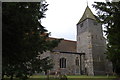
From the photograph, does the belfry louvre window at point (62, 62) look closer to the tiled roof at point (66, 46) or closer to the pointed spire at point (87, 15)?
the tiled roof at point (66, 46)

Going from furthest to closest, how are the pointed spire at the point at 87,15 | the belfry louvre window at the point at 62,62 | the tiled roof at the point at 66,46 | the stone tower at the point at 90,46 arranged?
the pointed spire at the point at 87,15, the tiled roof at the point at 66,46, the stone tower at the point at 90,46, the belfry louvre window at the point at 62,62

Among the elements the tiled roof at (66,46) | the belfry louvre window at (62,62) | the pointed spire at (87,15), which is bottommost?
the belfry louvre window at (62,62)

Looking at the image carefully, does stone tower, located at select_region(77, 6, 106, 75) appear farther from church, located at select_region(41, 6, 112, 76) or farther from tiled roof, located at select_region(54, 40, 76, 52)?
tiled roof, located at select_region(54, 40, 76, 52)

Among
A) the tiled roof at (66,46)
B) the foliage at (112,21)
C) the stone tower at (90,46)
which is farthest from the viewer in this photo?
the tiled roof at (66,46)

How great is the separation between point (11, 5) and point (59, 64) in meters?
32.8

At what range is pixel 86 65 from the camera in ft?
131

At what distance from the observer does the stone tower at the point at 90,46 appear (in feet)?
129

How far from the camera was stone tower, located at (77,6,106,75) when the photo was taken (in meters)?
39.3

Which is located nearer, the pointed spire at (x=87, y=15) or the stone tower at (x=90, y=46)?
the stone tower at (x=90, y=46)

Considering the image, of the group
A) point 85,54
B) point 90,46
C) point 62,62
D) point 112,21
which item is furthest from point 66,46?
point 112,21

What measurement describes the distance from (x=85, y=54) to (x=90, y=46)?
2384 millimetres

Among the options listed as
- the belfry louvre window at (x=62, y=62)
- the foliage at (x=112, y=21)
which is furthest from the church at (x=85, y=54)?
the foliage at (x=112, y=21)

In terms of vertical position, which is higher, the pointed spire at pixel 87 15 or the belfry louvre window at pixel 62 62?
the pointed spire at pixel 87 15

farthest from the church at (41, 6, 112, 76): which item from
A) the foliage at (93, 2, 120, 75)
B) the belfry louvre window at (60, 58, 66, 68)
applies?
the foliage at (93, 2, 120, 75)
